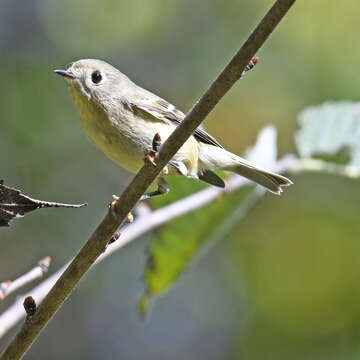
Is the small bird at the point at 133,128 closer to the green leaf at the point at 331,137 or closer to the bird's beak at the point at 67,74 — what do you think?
the bird's beak at the point at 67,74

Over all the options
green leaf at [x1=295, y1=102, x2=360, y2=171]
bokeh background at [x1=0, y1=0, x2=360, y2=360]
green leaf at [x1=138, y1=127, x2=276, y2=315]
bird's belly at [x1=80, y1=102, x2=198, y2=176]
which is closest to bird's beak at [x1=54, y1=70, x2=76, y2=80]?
bird's belly at [x1=80, y1=102, x2=198, y2=176]

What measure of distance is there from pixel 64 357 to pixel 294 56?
302 cm

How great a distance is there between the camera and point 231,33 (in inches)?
180

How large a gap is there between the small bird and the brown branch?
1.17 meters

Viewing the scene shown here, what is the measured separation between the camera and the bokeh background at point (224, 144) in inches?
172

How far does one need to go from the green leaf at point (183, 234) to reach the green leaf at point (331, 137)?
0.28 meters

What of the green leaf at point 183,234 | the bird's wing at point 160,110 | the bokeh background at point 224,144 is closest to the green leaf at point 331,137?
the green leaf at point 183,234

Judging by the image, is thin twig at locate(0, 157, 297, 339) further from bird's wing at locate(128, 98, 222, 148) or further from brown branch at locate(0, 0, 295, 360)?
bird's wing at locate(128, 98, 222, 148)

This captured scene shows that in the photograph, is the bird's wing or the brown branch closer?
the brown branch

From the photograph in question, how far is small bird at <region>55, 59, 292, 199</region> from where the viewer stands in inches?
92.2

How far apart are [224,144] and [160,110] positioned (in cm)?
203

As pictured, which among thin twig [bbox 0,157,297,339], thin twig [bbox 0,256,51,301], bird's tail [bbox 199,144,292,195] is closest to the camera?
thin twig [bbox 0,256,51,301]

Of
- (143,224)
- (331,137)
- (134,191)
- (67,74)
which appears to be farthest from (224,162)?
(134,191)

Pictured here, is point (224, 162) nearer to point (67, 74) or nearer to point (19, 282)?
point (67, 74)
